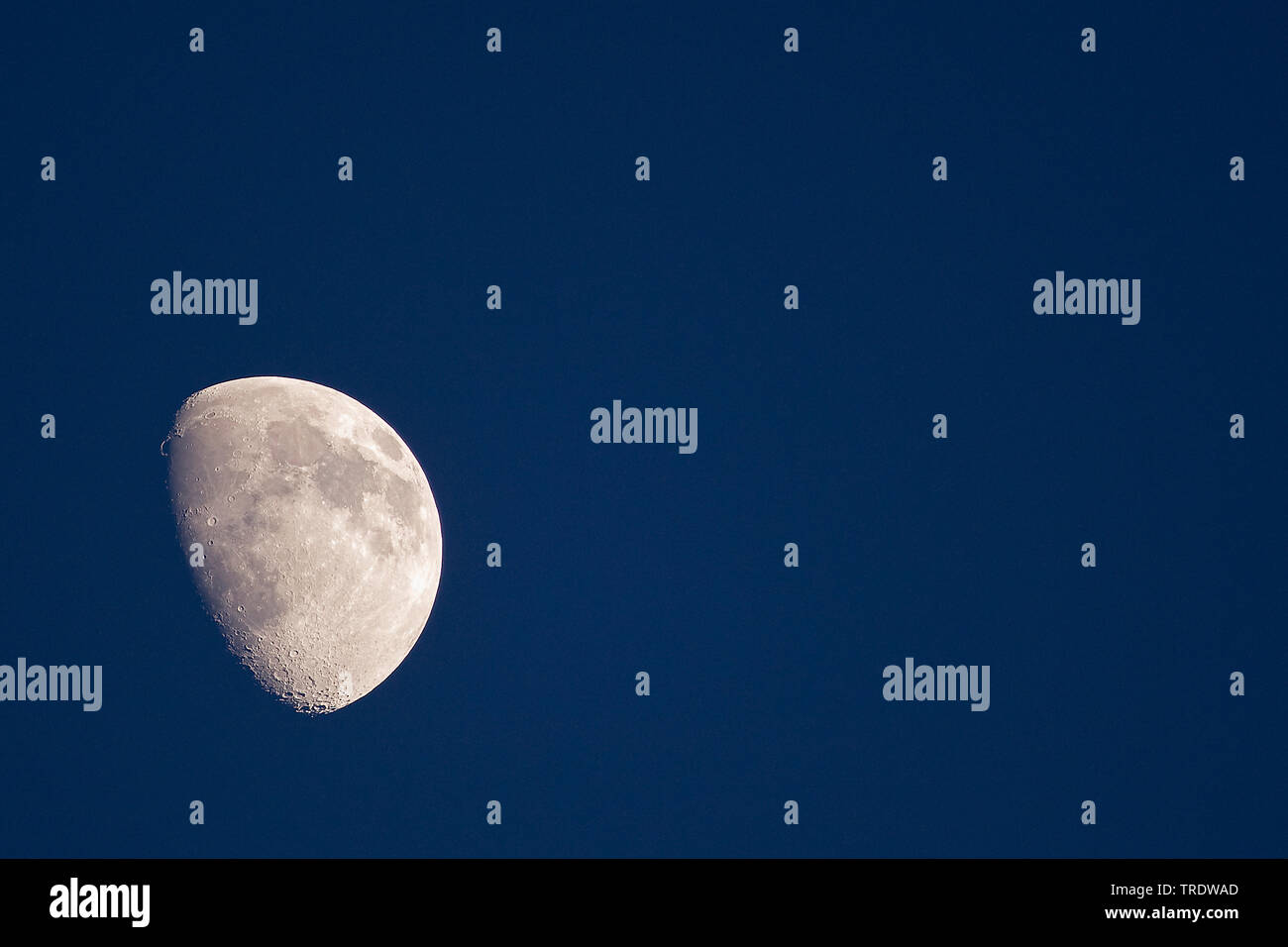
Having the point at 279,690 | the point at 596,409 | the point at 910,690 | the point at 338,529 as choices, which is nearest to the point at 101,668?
the point at 279,690

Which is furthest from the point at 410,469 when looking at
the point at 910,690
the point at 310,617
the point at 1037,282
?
the point at 1037,282

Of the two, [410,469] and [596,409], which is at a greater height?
[596,409]

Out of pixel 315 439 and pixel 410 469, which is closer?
pixel 315 439

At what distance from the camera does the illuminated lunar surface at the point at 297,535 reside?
11.6m

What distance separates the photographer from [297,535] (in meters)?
11.6

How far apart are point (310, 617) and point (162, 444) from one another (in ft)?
8.33

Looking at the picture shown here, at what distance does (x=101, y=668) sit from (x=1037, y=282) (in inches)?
554

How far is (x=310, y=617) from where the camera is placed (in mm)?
11844

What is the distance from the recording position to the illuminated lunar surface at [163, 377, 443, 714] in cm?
1162
